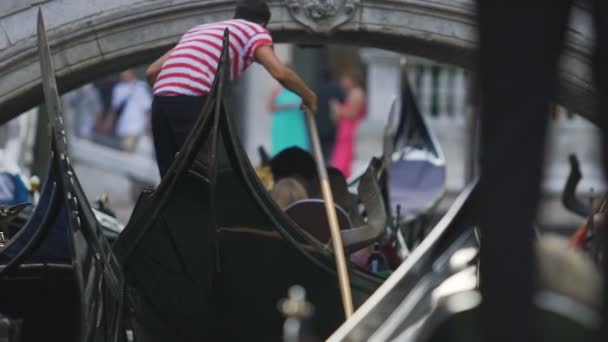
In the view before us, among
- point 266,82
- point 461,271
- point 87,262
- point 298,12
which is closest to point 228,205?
point 87,262

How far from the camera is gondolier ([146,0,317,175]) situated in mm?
4754

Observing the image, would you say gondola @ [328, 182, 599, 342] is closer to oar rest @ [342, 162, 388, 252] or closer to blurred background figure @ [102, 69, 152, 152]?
oar rest @ [342, 162, 388, 252]

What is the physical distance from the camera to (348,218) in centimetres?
522

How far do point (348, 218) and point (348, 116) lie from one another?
4.21 m

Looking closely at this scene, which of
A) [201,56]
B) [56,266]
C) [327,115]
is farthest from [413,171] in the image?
[56,266]

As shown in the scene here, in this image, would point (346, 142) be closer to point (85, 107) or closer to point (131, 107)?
point (131, 107)

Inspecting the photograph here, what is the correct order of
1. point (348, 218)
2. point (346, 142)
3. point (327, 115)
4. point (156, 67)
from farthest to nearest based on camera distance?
point (327, 115) < point (346, 142) < point (348, 218) < point (156, 67)

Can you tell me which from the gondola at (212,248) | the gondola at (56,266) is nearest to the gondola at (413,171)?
the gondola at (212,248)

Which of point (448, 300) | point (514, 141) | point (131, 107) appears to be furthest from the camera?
point (131, 107)

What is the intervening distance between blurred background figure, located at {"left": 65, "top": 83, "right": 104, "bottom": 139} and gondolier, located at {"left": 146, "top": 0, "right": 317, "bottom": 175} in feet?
18.8

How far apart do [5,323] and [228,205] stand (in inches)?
26.3

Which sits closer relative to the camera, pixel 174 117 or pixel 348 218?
pixel 174 117

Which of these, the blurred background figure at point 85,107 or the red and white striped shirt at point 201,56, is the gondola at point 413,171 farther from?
the blurred background figure at point 85,107

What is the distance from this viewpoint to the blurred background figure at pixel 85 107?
1057 cm
